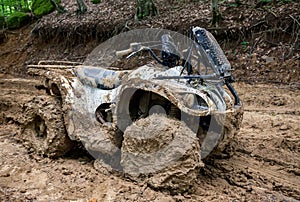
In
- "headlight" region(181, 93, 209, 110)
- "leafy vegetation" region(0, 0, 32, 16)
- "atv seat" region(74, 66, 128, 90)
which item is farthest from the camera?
"leafy vegetation" region(0, 0, 32, 16)

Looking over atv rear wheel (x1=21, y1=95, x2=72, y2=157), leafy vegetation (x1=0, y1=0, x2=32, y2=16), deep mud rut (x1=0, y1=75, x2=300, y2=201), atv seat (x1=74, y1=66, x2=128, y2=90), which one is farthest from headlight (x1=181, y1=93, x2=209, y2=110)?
leafy vegetation (x1=0, y1=0, x2=32, y2=16)

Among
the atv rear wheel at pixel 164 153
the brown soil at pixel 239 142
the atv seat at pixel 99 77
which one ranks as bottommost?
the brown soil at pixel 239 142

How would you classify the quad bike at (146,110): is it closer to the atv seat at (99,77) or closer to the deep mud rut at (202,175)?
the atv seat at (99,77)

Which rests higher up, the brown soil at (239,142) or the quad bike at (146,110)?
the quad bike at (146,110)

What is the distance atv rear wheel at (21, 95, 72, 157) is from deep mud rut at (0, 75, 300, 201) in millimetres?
122

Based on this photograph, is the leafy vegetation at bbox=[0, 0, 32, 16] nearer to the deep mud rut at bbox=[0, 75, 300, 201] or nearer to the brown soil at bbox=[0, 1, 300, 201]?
the brown soil at bbox=[0, 1, 300, 201]

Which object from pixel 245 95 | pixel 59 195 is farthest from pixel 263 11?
pixel 59 195

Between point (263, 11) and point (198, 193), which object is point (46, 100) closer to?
point (198, 193)

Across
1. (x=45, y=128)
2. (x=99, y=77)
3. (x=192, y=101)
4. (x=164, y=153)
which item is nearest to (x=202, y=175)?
(x=164, y=153)

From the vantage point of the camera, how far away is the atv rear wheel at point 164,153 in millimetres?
2975

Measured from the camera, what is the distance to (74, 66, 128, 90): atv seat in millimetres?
3955

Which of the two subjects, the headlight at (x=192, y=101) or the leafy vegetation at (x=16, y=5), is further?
the leafy vegetation at (x=16, y=5)

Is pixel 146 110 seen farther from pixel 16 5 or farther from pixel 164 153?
pixel 16 5

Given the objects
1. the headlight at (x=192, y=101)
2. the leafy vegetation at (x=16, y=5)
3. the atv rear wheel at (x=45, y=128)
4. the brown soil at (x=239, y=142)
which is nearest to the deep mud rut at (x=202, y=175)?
the brown soil at (x=239, y=142)
